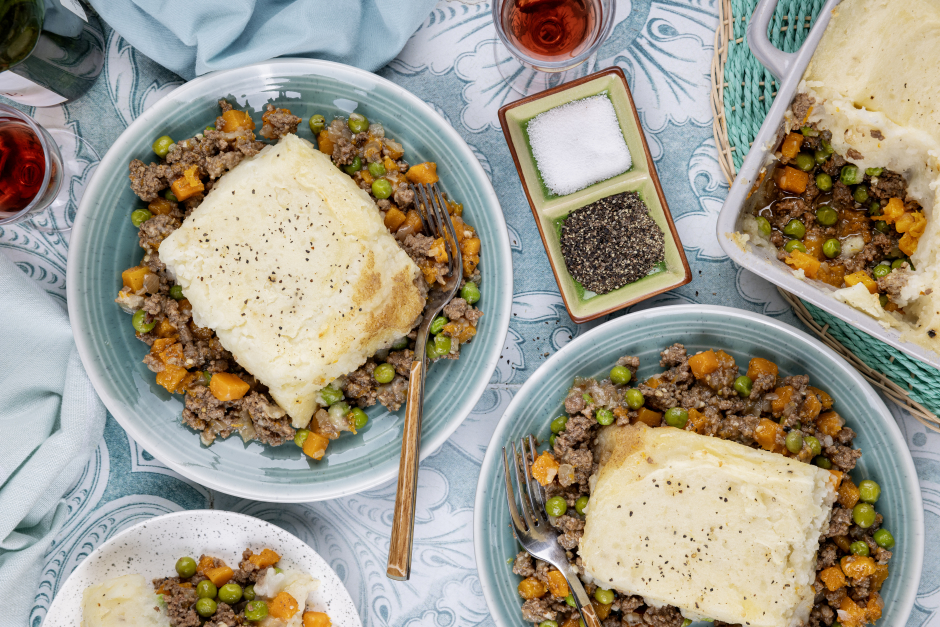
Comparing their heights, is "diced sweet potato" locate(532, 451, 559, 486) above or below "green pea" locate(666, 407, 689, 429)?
below

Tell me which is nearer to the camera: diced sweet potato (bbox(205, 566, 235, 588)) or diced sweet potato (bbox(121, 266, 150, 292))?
diced sweet potato (bbox(121, 266, 150, 292))

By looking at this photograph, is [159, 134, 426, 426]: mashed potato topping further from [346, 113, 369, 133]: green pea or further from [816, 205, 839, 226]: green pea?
[816, 205, 839, 226]: green pea

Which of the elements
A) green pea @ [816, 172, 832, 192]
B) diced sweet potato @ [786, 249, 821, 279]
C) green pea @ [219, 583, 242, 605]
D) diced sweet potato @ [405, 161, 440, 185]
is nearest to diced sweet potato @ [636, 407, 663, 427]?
diced sweet potato @ [786, 249, 821, 279]

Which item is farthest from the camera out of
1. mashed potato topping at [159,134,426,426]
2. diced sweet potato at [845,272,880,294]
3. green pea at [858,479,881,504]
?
green pea at [858,479,881,504]

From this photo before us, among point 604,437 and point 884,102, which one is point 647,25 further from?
point 604,437

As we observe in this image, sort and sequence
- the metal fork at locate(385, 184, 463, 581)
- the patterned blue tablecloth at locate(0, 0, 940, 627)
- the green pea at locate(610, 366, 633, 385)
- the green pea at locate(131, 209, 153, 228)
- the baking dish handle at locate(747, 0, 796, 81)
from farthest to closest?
the patterned blue tablecloth at locate(0, 0, 940, 627)
the green pea at locate(610, 366, 633, 385)
the green pea at locate(131, 209, 153, 228)
the metal fork at locate(385, 184, 463, 581)
the baking dish handle at locate(747, 0, 796, 81)

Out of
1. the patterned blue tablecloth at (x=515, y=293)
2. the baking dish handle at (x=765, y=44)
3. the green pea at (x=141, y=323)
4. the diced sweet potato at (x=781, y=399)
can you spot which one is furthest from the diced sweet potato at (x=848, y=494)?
the green pea at (x=141, y=323)

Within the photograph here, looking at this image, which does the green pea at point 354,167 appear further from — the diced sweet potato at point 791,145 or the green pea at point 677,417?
the diced sweet potato at point 791,145
